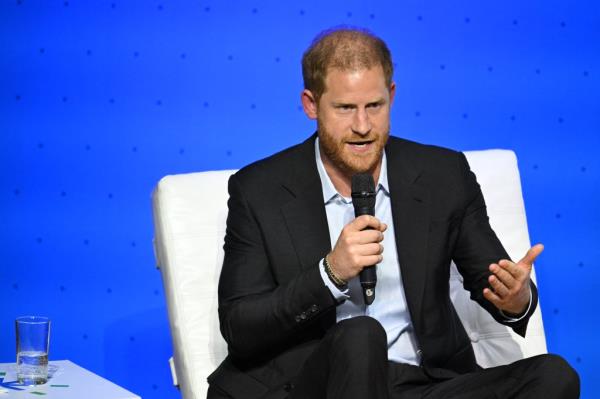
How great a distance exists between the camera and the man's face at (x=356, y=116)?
2.12 metres

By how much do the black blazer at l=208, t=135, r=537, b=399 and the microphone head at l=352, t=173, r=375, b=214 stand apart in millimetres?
161

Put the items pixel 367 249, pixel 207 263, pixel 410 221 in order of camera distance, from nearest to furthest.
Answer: pixel 367 249
pixel 410 221
pixel 207 263

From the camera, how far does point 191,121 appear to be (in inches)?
120

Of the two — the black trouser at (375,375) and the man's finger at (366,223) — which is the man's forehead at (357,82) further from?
the black trouser at (375,375)

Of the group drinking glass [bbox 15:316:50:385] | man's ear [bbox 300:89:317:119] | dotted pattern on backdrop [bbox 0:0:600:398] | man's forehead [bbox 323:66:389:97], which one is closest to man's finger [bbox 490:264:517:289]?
man's forehead [bbox 323:66:389:97]

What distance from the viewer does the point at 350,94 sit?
2.12 metres

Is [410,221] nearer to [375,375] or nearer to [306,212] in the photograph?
[306,212]

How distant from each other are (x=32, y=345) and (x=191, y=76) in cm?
115

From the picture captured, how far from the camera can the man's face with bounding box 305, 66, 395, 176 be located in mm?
2123

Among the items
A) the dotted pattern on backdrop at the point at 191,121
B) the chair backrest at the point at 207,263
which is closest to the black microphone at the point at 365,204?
the chair backrest at the point at 207,263

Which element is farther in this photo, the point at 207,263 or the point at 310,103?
the point at 207,263

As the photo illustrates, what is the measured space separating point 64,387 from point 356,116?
81cm

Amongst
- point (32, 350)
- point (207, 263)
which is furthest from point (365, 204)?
point (32, 350)

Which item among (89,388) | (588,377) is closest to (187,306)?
(89,388)
